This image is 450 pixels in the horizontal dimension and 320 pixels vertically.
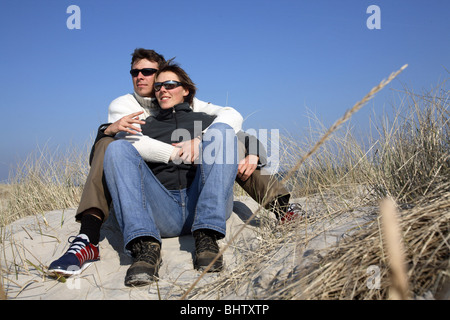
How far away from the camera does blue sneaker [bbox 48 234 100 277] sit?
6.45 ft

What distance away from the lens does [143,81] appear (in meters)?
3.06

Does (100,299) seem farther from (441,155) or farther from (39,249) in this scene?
(441,155)

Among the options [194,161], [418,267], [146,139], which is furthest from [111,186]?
[418,267]

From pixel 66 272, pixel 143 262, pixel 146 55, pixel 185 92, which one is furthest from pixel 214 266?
pixel 146 55

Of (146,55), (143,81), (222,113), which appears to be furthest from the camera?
(146,55)

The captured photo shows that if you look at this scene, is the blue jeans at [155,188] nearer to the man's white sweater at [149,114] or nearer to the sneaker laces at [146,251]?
the sneaker laces at [146,251]

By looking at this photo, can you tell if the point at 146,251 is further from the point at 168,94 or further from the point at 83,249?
the point at 168,94

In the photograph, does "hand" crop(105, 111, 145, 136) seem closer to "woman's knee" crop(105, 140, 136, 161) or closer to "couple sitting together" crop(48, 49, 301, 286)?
"couple sitting together" crop(48, 49, 301, 286)

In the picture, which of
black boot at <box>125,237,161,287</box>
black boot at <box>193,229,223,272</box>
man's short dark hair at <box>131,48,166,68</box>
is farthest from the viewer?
man's short dark hair at <box>131,48,166,68</box>

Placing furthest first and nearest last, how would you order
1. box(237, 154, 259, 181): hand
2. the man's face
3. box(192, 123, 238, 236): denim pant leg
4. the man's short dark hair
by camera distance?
the man's short dark hair < the man's face < box(237, 154, 259, 181): hand < box(192, 123, 238, 236): denim pant leg

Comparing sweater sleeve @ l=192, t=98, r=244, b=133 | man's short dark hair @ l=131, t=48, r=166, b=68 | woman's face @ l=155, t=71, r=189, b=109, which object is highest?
man's short dark hair @ l=131, t=48, r=166, b=68

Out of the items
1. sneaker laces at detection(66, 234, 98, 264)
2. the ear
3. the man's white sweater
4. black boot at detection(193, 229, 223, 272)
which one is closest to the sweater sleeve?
the man's white sweater

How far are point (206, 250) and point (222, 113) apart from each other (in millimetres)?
1204
